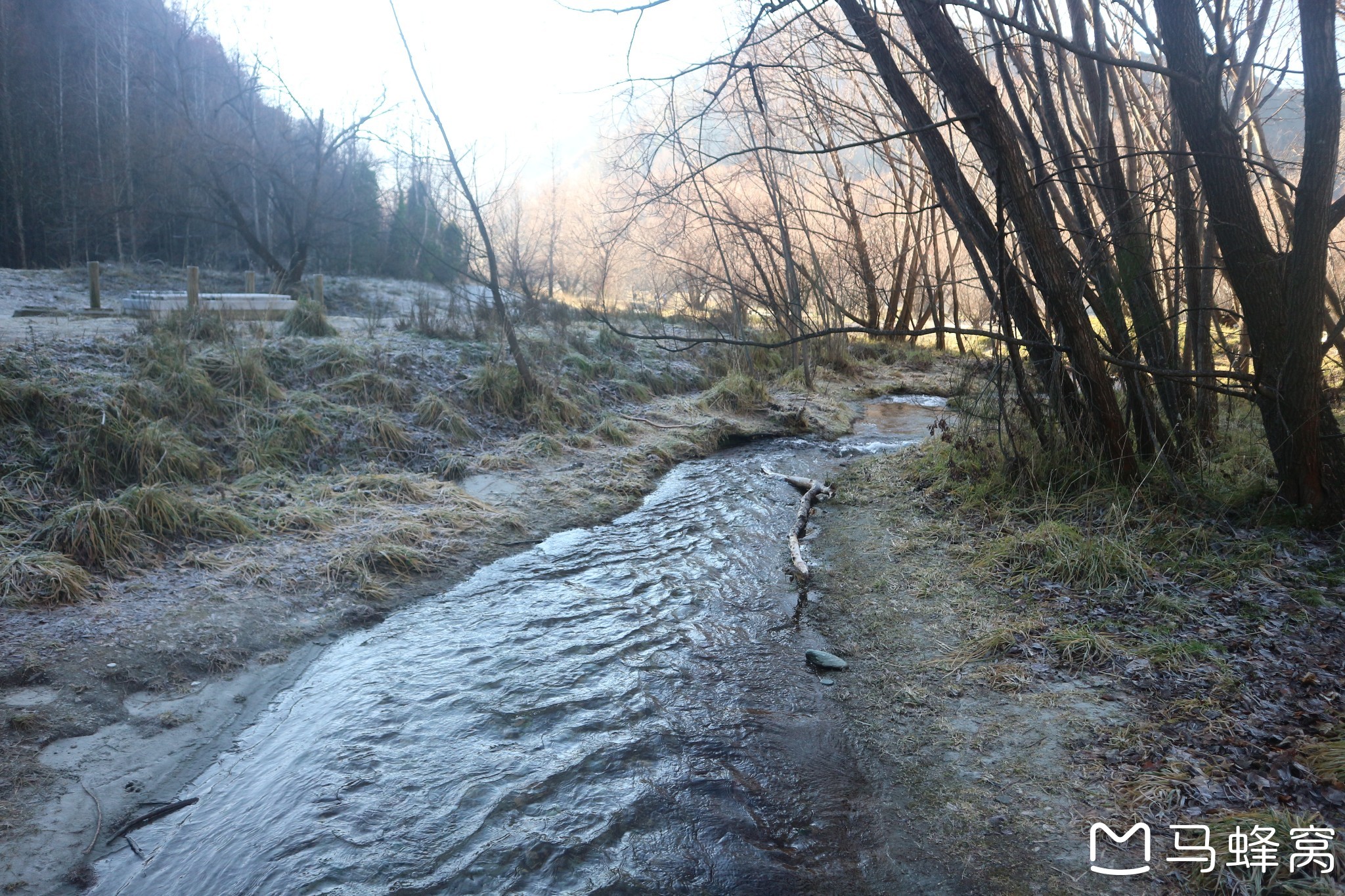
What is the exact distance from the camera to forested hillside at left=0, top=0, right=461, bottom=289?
856 inches

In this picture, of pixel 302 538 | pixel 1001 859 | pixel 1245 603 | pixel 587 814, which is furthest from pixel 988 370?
pixel 302 538

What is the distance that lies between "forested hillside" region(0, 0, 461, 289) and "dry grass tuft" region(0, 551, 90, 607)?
15511mm

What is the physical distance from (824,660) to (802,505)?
296cm

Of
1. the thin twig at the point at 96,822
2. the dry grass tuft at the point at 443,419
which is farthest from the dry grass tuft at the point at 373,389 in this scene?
the thin twig at the point at 96,822

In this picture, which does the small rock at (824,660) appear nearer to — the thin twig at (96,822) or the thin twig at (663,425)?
the thin twig at (96,822)

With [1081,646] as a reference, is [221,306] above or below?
above

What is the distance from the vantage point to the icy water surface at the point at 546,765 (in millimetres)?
3045

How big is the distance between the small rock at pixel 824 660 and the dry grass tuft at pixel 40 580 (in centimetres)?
444

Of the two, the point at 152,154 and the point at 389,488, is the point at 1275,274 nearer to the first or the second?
the point at 389,488

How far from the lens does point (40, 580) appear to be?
4875 millimetres

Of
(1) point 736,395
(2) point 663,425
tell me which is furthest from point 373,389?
(1) point 736,395

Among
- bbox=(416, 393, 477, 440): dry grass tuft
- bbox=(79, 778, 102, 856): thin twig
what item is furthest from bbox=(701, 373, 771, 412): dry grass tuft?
bbox=(79, 778, 102, 856): thin twig

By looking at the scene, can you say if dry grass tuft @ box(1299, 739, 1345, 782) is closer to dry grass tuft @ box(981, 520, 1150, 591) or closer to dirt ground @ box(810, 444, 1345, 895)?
dirt ground @ box(810, 444, 1345, 895)

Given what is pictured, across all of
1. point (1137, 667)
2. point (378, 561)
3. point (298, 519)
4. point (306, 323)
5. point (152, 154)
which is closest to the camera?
point (1137, 667)
